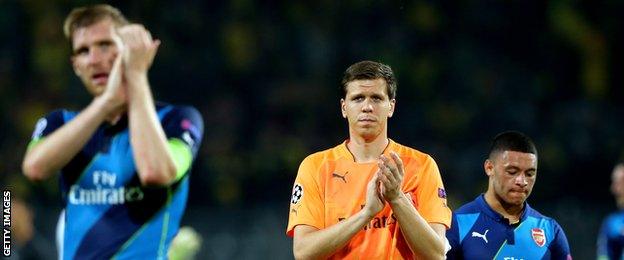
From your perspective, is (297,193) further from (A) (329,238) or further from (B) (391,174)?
(B) (391,174)

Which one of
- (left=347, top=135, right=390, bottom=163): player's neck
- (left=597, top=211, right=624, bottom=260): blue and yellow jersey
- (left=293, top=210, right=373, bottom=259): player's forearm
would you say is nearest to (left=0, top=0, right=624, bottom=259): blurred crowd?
(left=597, top=211, right=624, bottom=260): blue and yellow jersey

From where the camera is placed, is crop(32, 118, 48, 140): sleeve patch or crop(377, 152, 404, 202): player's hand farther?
crop(377, 152, 404, 202): player's hand

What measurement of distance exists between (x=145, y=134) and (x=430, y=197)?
60.5 inches

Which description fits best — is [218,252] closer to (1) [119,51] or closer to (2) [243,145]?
(2) [243,145]

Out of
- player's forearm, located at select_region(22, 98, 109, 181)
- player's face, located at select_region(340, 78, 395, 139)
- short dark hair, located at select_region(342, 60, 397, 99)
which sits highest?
short dark hair, located at select_region(342, 60, 397, 99)

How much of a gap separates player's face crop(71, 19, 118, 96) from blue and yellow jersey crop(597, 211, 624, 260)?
6.69 meters

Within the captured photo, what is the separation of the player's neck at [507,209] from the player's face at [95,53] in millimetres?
2509

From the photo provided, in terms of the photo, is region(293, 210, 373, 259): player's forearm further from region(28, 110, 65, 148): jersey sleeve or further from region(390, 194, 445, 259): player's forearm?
region(28, 110, 65, 148): jersey sleeve

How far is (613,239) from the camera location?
9.19 metres

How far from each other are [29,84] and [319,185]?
946 centimetres

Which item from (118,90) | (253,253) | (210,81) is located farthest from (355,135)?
(210,81)

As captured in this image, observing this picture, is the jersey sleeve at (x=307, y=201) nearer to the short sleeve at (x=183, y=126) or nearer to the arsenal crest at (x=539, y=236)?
the short sleeve at (x=183, y=126)

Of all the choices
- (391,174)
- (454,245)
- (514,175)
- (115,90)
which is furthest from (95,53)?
(514,175)

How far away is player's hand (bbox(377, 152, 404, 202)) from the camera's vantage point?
3.87m
